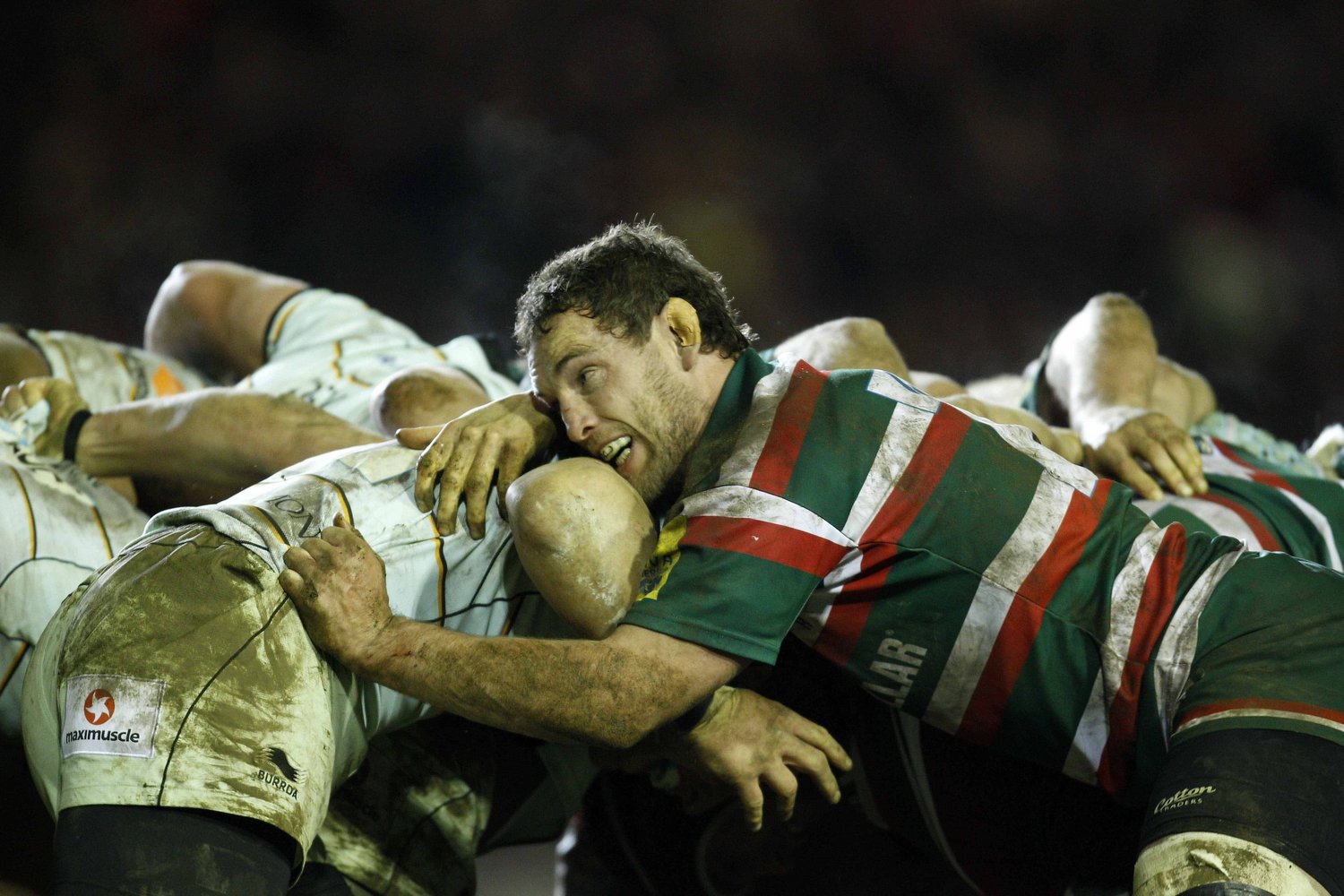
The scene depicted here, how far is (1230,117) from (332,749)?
2825 millimetres

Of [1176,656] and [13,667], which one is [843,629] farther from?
[13,667]

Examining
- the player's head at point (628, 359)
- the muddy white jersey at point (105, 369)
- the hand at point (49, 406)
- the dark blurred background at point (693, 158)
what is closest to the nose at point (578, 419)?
the player's head at point (628, 359)

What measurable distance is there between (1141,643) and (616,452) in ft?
1.79

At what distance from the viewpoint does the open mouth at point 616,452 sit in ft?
4.31

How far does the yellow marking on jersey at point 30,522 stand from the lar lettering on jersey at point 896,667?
0.92 metres

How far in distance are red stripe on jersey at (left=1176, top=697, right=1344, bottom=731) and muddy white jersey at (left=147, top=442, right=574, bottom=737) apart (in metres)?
0.61

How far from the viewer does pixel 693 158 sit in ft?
10.8

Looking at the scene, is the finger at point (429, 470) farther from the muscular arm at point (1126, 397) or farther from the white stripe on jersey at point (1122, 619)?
the muscular arm at point (1126, 397)

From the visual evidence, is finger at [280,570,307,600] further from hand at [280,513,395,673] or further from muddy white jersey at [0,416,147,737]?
muddy white jersey at [0,416,147,737]

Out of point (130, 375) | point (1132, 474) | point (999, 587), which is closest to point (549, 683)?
point (999, 587)

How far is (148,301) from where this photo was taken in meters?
3.29

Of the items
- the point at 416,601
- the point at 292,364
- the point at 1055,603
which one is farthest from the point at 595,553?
the point at 292,364

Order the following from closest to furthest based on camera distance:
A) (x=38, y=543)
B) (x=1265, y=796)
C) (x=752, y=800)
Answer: (x=1265, y=796)
(x=752, y=800)
(x=38, y=543)

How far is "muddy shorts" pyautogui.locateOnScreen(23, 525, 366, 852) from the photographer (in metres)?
1.06
